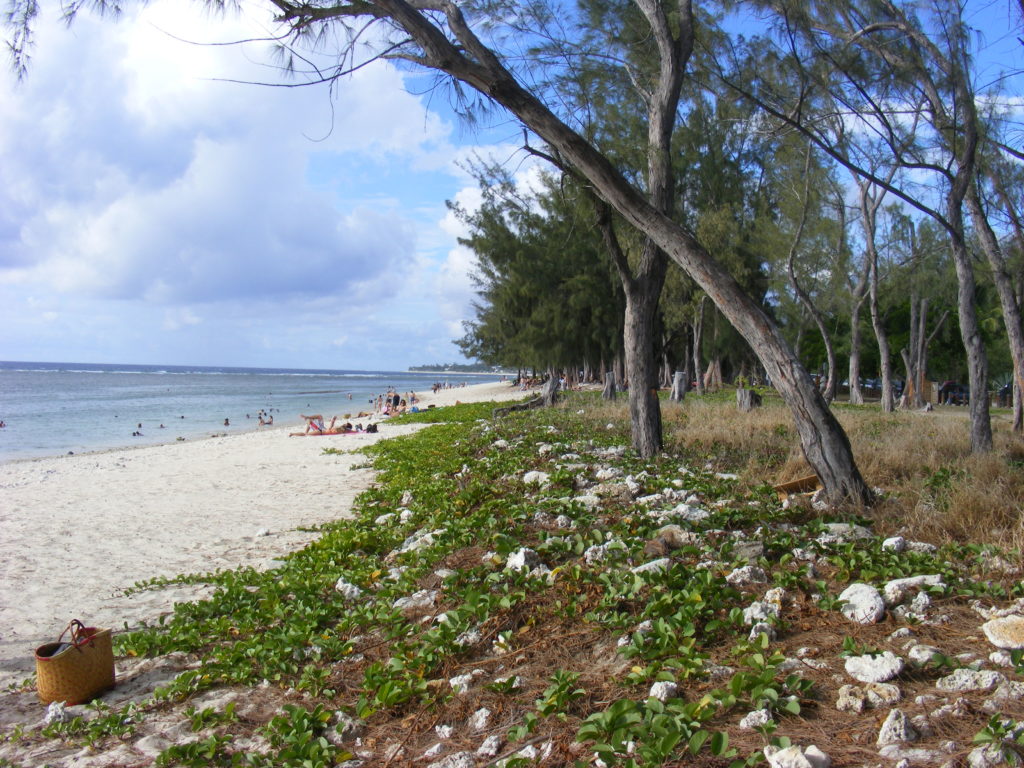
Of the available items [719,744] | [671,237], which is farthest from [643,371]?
[719,744]

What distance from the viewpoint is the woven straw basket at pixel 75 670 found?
4.14m

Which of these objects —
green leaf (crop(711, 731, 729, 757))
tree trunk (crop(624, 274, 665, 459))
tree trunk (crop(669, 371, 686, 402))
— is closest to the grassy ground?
green leaf (crop(711, 731, 729, 757))

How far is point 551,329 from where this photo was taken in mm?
36750

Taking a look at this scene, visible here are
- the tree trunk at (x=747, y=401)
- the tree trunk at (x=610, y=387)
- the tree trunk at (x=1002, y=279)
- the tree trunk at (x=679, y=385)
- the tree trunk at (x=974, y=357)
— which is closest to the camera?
the tree trunk at (x=974, y=357)

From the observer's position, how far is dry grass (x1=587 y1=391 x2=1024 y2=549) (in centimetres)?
538

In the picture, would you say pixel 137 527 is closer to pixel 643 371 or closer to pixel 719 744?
pixel 643 371

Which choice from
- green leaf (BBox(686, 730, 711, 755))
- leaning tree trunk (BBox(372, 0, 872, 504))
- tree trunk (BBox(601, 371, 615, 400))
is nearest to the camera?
green leaf (BBox(686, 730, 711, 755))

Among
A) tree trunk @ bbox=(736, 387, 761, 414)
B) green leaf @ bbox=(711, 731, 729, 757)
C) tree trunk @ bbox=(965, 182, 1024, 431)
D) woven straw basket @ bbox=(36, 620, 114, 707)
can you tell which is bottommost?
woven straw basket @ bbox=(36, 620, 114, 707)

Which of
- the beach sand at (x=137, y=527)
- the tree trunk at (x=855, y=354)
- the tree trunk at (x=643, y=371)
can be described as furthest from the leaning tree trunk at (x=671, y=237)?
the tree trunk at (x=855, y=354)

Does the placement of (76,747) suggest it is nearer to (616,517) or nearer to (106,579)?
(106,579)

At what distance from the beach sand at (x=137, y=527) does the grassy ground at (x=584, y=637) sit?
35.5 inches

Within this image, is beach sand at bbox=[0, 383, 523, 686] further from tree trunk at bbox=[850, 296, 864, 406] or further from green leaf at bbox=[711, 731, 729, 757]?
tree trunk at bbox=[850, 296, 864, 406]

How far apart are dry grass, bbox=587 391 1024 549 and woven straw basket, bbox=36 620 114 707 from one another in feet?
18.7

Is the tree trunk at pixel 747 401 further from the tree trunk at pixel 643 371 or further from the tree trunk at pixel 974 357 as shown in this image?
the tree trunk at pixel 643 371
